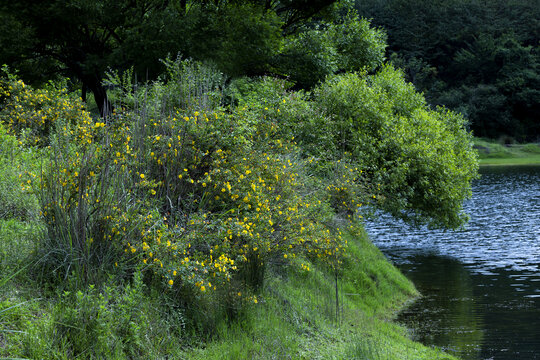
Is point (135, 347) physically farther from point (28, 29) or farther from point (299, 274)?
point (28, 29)

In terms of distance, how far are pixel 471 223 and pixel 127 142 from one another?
2714 cm

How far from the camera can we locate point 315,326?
9742 mm

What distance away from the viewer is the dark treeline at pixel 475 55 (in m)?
87.0

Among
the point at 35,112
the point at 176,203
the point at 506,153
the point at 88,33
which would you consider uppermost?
the point at 88,33

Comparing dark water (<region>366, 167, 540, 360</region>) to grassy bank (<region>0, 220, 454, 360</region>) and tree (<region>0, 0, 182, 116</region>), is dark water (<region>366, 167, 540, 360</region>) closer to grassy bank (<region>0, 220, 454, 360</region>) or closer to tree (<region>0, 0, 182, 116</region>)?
grassy bank (<region>0, 220, 454, 360</region>)

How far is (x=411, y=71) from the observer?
90250mm

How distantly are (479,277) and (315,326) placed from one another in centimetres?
1327

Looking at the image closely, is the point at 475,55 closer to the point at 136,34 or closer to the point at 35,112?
the point at 136,34

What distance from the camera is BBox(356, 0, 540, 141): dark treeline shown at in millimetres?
87000

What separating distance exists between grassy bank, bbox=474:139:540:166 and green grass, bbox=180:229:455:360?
63847 mm

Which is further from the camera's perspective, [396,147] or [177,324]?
[396,147]

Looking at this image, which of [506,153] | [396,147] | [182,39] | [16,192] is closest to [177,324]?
[16,192]

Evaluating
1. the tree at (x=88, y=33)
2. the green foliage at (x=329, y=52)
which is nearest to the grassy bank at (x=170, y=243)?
the tree at (x=88, y=33)

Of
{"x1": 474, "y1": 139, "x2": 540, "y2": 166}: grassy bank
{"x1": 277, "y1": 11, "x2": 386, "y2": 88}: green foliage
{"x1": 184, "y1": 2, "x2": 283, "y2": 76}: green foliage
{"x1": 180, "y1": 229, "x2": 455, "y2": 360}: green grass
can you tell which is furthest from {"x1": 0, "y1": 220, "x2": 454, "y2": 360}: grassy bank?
{"x1": 474, "y1": 139, "x2": 540, "y2": 166}: grassy bank
